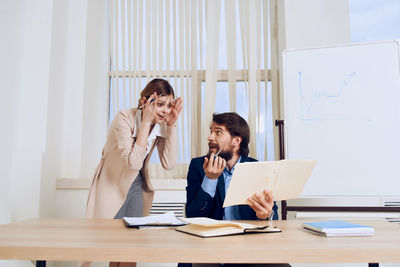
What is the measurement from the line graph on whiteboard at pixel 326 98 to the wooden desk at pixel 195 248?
1.17m

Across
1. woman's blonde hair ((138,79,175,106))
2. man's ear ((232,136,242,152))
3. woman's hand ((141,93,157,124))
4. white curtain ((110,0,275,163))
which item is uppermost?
white curtain ((110,0,275,163))

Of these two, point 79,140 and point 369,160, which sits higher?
point 79,140

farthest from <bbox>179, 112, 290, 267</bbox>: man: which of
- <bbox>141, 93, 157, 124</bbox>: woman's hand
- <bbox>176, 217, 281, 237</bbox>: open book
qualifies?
<bbox>141, 93, 157, 124</bbox>: woman's hand

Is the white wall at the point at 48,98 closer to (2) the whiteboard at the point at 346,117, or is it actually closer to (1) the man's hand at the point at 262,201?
(1) the man's hand at the point at 262,201

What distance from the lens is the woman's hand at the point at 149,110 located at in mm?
1774

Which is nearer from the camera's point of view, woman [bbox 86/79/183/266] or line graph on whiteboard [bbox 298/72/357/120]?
woman [bbox 86/79/183/266]

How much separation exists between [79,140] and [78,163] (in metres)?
0.18

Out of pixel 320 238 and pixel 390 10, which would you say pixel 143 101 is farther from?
pixel 390 10

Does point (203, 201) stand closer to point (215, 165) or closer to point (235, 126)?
point (215, 165)

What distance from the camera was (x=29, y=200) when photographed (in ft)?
7.20

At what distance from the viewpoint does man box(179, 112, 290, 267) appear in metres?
1.26

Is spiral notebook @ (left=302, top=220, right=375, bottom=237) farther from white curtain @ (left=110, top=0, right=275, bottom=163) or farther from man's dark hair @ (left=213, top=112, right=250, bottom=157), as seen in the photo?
white curtain @ (left=110, top=0, right=275, bottom=163)

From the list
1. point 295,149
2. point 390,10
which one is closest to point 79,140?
point 295,149

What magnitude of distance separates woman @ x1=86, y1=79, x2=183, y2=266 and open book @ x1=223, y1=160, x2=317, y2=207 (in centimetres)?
74
